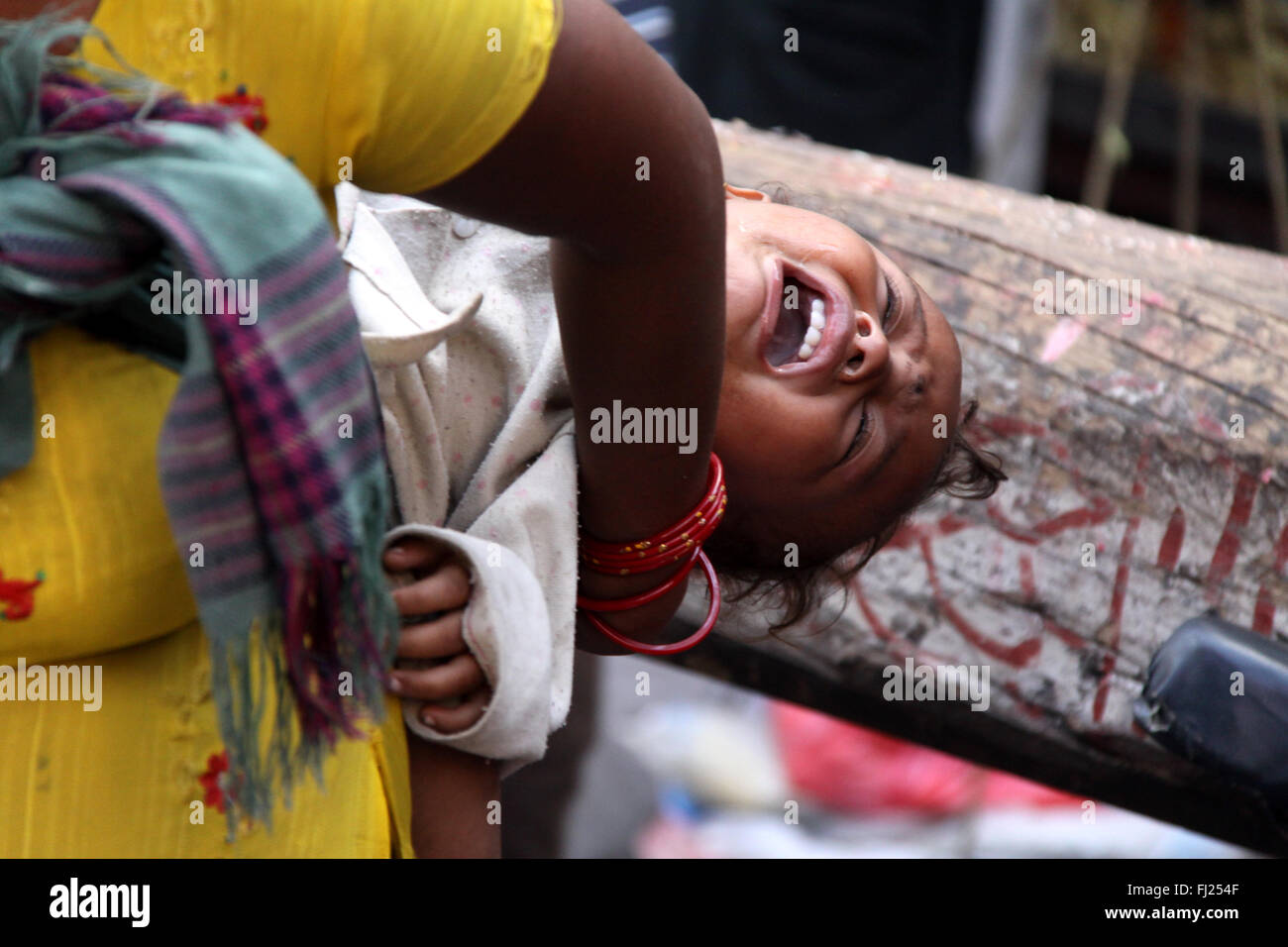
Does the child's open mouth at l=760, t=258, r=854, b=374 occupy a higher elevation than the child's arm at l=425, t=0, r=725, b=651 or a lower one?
→ lower

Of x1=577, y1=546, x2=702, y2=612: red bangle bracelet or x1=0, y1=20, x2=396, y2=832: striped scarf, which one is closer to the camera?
x1=0, y1=20, x2=396, y2=832: striped scarf

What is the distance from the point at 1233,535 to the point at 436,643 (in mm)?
1048

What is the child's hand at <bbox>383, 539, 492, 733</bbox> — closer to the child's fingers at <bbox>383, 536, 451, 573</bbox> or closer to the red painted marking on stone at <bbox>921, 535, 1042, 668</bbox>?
the child's fingers at <bbox>383, 536, 451, 573</bbox>

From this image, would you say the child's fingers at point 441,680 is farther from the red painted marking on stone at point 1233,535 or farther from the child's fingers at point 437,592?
the red painted marking on stone at point 1233,535

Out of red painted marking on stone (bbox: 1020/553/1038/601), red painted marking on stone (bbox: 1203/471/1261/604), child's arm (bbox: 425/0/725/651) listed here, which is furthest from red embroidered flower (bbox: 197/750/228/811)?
red painted marking on stone (bbox: 1203/471/1261/604)

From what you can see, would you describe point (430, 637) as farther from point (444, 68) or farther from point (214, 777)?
point (444, 68)

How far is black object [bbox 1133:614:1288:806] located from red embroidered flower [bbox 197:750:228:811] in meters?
1.07

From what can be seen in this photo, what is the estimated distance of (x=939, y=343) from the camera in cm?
156

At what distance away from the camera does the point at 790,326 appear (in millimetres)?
1458

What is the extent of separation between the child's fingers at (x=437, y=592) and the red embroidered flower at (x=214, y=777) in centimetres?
18

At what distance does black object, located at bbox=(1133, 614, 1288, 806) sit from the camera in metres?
1.50

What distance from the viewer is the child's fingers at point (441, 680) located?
3.75ft

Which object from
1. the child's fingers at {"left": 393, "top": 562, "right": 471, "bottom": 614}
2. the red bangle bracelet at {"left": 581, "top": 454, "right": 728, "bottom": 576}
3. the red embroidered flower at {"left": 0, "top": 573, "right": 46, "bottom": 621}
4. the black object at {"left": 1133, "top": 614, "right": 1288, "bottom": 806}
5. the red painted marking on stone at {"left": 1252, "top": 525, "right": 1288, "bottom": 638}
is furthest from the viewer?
the red painted marking on stone at {"left": 1252, "top": 525, "right": 1288, "bottom": 638}

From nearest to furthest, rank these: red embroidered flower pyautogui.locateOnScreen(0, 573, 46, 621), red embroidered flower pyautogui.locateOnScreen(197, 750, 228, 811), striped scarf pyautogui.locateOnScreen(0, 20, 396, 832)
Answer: striped scarf pyautogui.locateOnScreen(0, 20, 396, 832)
red embroidered flower pyautogui.locateOnScreen(0, 573, 46, 621)
red embroidered flower pyautogui.locateOnScreen(197, 750, 228, 811)
